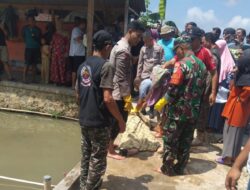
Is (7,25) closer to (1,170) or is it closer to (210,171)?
(1,170)

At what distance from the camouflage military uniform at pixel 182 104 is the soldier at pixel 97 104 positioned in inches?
32.7

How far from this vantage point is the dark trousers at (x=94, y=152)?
3667mm

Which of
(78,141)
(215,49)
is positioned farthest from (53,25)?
(215,49)

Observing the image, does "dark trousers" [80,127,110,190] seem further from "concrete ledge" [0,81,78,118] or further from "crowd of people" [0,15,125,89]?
"crowd of people" [0,15,125,89]

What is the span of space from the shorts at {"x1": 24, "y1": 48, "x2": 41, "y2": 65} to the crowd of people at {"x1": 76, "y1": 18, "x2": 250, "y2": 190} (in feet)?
12.8

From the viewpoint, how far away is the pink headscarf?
5.97 meters

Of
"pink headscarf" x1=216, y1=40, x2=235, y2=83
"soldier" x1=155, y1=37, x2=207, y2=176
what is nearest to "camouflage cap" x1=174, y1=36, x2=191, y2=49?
"soldier" x1=155, y1=37, x2=207, y2=176

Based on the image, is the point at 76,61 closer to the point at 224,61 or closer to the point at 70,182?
the point at 224,61

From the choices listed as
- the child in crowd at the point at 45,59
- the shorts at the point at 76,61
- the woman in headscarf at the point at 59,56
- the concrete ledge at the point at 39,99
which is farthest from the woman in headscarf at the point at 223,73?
the child in crowd at the point at 45,59

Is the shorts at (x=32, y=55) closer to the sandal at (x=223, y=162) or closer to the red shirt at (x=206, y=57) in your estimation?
the red shirt at (x=206, y=57)

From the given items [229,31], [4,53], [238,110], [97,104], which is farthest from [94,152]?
[4,53]

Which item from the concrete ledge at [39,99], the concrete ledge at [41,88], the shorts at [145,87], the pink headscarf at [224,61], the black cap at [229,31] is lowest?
the concrete ledge at [39,99]

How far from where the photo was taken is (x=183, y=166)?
15.3ft

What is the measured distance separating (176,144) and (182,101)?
1.88 ft
